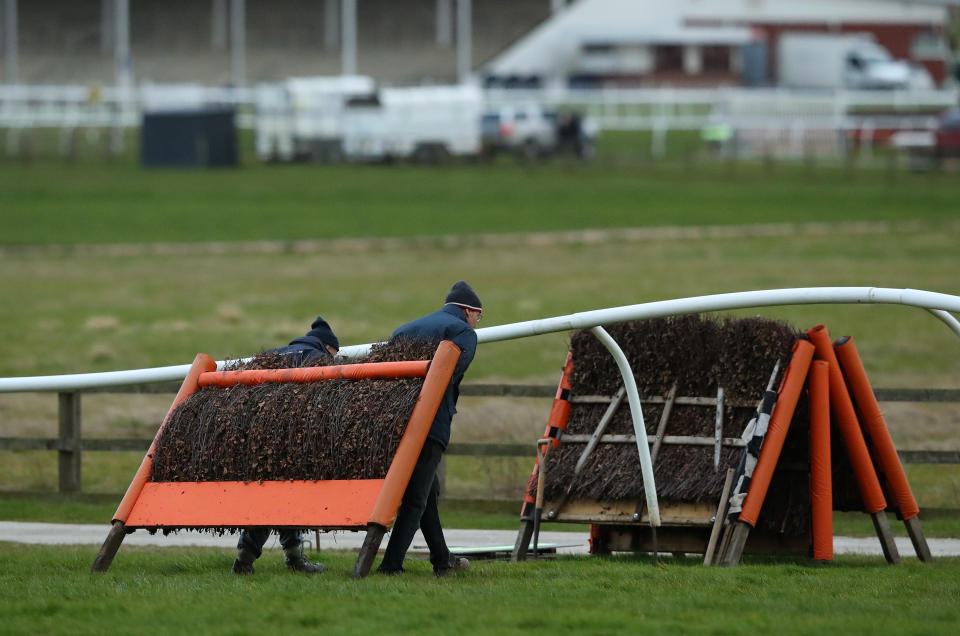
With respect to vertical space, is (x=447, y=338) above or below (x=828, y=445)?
above

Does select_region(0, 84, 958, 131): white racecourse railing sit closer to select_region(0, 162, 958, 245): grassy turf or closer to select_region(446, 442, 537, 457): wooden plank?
select_region(0, 162, 958, 245): grassy turf

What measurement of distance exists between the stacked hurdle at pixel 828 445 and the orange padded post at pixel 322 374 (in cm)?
217

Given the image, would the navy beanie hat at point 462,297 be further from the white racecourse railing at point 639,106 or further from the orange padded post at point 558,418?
the white racecourse railing at point 639,106

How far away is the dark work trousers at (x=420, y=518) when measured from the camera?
887cm

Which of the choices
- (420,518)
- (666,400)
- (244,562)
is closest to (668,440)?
(666,400)

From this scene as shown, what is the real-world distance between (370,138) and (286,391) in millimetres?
46367

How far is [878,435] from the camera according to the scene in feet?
33.1

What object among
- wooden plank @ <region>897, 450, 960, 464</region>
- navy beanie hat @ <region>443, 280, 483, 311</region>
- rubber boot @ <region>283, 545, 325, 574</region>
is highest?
navy beanie hat @ <region>443, 280, 483, 311</region>

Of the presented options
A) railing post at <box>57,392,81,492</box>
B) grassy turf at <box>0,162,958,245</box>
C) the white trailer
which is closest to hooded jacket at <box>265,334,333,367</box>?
railing post at <box>57,392,81,492</box>

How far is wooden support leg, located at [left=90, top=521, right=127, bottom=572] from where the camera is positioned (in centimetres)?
910

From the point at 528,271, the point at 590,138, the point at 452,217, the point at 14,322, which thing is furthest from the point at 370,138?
the point at 14,322

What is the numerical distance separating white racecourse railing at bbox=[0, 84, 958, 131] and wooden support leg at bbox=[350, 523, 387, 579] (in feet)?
165

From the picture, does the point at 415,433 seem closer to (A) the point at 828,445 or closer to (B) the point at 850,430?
(A) the point at 828,445

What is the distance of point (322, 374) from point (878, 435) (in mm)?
3523
